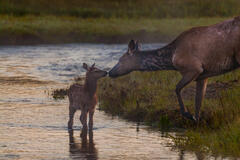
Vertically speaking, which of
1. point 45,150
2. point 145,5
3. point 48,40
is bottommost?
point 45,150

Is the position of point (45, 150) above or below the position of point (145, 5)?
below

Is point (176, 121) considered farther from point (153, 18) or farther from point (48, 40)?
point (153, 18)

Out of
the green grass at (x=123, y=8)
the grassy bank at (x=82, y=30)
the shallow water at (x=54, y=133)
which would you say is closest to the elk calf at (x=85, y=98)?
the shallow water at (x=54, y=133)

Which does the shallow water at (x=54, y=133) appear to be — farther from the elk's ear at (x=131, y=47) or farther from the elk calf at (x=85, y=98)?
the elk's ear at (x=131, y=47)

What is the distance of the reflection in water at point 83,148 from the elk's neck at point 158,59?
1734 mm

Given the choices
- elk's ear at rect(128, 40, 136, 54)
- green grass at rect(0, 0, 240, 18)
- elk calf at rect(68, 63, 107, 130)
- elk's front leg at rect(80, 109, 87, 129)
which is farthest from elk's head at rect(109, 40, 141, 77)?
green grass at rect(0, 0, 240, 18)

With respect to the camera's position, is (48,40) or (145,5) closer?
(48,40)

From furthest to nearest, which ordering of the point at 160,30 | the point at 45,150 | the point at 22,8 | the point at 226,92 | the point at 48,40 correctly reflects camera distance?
1. the point at 22,8
2. the point at 160,30
3. the point at 48,40
4. the point at 226,92
5. the point at 45,150

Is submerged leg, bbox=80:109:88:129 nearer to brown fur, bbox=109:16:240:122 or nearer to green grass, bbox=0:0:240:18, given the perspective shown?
brown fur, bbox=109:16:240:122

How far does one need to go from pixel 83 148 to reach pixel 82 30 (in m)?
30.1

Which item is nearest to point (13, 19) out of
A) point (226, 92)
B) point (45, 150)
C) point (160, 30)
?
point (160, 30)

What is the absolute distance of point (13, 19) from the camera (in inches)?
1732

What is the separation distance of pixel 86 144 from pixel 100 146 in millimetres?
335

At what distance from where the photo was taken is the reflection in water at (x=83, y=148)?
Result: 1115cm
